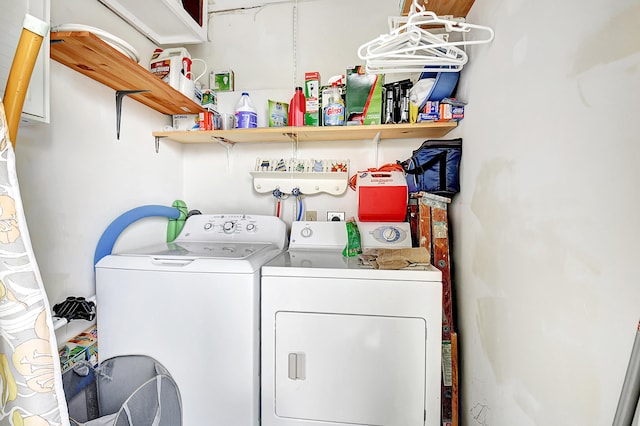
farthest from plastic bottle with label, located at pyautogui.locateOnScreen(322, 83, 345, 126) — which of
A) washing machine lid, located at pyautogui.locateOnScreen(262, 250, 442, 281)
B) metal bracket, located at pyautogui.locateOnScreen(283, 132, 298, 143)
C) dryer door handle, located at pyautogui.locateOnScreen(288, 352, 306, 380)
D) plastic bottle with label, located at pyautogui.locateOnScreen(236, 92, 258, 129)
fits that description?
dryer door handle, located at pyautogui.locateOnScreen(288, 352, 306, 380)

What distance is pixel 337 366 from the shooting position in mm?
1167

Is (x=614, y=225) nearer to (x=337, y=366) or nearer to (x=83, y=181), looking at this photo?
(x=337, y=366)

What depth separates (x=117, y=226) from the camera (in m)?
1.43

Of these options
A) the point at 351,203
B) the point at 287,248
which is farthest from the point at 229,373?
the point at 351,203

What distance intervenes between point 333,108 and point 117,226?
1319mm

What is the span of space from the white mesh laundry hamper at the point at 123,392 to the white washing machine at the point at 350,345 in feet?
1.27

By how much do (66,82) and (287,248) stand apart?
52.7 inches

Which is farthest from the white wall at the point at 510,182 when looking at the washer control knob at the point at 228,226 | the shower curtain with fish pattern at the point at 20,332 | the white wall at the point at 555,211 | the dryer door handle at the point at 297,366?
the shower curtain with fish pattern at the point at 20,332

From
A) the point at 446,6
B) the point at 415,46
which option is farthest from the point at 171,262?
the point at 446,6

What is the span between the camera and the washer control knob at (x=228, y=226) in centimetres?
181

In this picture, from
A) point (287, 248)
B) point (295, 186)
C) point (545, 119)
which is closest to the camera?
point (545, 119)

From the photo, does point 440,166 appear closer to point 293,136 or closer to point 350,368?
point 293,136

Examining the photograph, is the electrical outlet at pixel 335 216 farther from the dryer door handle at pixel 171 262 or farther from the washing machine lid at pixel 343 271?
the dryer door handle at pixel 171 262

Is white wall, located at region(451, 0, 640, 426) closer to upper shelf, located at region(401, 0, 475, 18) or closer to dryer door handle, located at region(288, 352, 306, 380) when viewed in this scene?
upper shelf, located at region(401, 0, 475, 18)
